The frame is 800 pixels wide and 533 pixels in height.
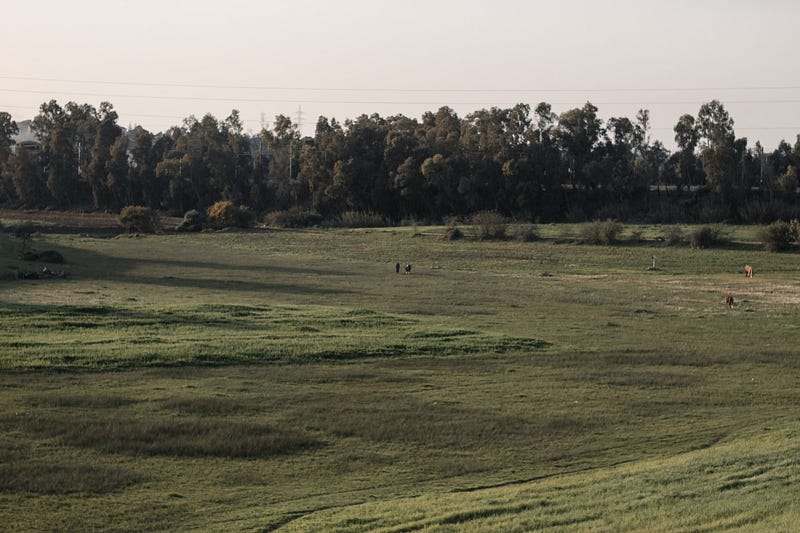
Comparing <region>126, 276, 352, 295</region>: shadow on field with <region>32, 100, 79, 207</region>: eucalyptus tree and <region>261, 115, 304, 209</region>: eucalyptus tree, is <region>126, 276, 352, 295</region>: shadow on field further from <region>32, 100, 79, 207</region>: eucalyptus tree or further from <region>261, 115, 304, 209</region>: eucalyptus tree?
<region>32, 100, 79, 207</region>: eucalyptus tree

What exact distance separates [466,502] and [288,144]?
125187mm

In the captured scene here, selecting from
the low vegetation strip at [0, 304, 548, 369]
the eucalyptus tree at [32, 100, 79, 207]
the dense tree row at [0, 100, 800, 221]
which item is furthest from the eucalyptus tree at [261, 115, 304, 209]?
the low vegetation strip at [0, 304, 548, 369]

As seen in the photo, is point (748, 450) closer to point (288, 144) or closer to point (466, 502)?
point (466, 502)

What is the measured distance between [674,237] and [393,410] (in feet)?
172

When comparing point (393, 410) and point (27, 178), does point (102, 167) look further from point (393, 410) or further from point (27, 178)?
point (393, 410)

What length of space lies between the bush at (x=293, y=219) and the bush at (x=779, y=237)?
49618mm

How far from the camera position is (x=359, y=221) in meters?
97.8

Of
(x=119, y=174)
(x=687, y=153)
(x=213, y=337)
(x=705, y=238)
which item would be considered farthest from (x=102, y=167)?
(x=213, y=337)

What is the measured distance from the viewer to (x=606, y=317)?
35469mm

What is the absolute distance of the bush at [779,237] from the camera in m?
62.0

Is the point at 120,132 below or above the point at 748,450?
above

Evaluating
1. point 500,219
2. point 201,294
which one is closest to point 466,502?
point 201,294

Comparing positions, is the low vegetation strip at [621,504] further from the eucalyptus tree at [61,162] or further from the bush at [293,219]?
the eucalyptus tree at [61,162]

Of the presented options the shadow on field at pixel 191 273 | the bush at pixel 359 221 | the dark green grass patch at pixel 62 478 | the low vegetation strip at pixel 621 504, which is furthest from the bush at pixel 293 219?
the low vegetation strip at pixel 621 504
